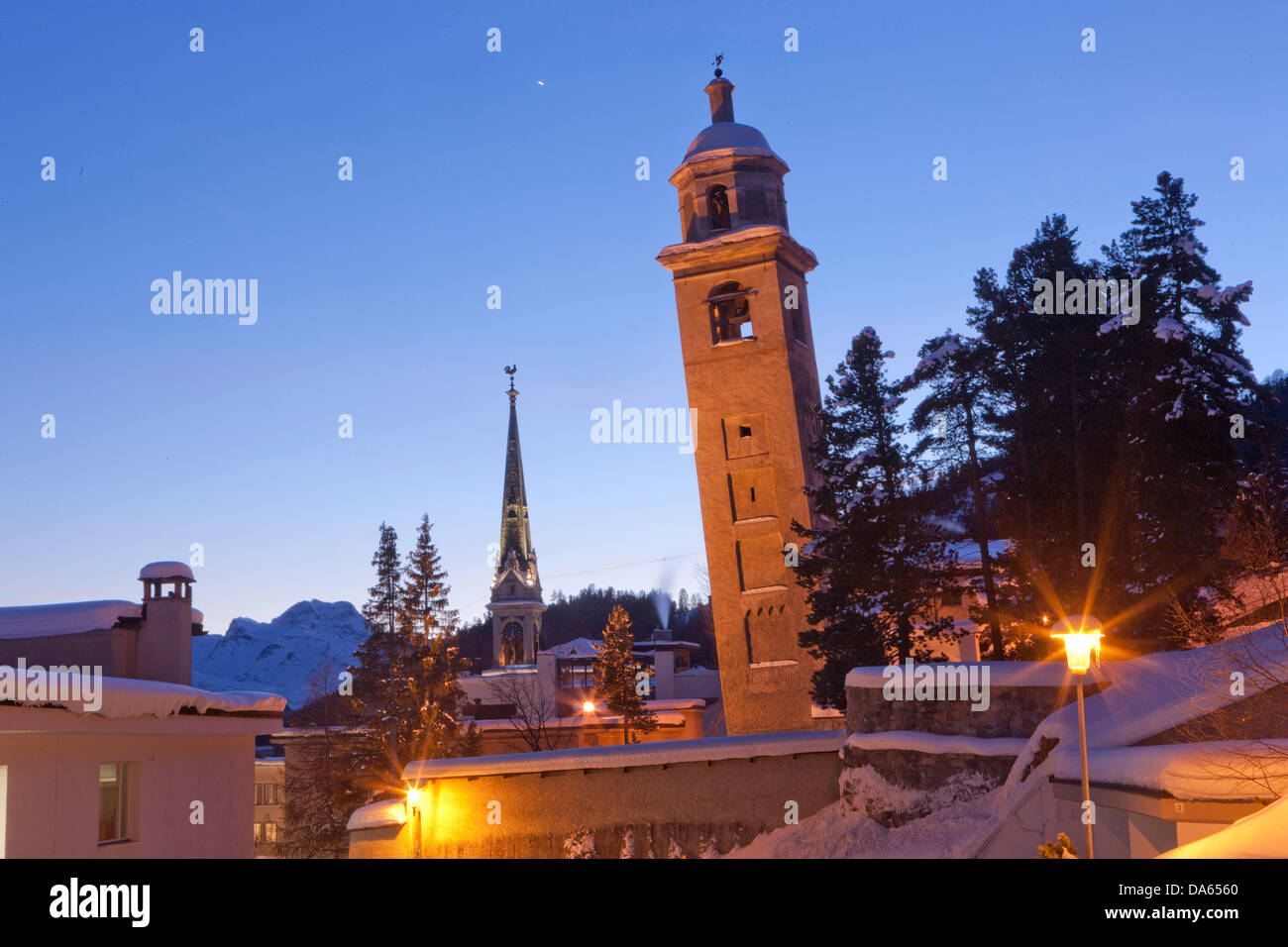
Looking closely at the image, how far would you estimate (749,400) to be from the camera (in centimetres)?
4147

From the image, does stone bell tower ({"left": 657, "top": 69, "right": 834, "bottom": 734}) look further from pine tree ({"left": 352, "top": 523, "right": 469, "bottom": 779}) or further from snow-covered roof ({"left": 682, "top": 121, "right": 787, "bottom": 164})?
pine tree ({"left": 352, "top": 523, "right": 469, "bottom": 779})

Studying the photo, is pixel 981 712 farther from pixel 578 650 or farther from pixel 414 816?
pixel 578 650

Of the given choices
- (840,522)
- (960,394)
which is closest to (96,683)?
(840,522)

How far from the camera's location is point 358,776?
45.0m

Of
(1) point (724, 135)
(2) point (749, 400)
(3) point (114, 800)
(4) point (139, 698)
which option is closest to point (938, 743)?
(4) point (139, 698)

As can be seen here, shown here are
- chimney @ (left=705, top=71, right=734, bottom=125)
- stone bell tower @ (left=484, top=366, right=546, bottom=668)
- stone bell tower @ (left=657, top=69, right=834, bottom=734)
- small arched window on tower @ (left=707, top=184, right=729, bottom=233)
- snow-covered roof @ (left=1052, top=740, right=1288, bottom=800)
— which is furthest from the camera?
stone bell tower @ (left=484, top=366, right=546, bottom=668)

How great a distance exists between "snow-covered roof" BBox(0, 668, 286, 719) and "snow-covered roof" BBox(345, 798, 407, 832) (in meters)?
6.21

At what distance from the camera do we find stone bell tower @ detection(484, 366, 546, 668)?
290ft

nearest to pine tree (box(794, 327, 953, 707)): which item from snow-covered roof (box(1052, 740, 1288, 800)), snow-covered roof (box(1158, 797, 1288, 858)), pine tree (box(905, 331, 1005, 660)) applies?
pine tree (box(905, 331, 1005, 660))

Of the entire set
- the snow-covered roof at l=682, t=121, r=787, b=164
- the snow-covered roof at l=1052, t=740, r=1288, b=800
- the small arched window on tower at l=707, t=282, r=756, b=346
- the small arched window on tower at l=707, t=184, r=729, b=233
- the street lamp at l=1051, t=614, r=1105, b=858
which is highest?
the snow-covered roof at l=682, t=121, r=787, b=164

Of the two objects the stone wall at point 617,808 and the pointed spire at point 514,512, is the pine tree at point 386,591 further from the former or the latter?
the pointed spire at point 514,512

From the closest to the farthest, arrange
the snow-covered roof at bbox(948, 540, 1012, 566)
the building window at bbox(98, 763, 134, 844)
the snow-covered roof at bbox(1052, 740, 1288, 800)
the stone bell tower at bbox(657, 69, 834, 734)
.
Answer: the snow-covered roof at bbox(1052, 740, 1288, 800), the building window at bbox(98, 763, 134, 844), the stone bell tower at bbox(657, 69, 834, 734), the snow-covered roof at bbox(948, 540, 1012, 566)
